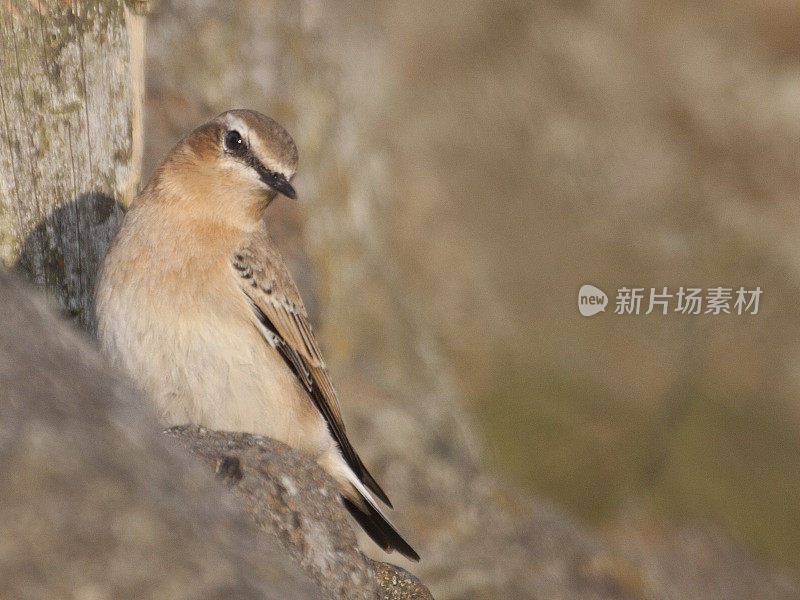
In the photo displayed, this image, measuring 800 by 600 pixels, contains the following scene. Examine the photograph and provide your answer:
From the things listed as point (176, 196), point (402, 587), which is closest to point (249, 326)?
point (176, 196)

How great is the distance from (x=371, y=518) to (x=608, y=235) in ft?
36.0

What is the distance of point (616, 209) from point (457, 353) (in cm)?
369

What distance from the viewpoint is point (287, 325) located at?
6785 mm

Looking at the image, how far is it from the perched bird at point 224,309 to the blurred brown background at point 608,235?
837cm

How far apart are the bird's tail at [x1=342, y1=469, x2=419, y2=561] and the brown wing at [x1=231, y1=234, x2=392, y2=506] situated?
0.09 meters

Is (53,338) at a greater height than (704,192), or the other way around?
(704,192)

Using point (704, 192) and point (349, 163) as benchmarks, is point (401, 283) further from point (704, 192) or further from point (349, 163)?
point (704, 192)

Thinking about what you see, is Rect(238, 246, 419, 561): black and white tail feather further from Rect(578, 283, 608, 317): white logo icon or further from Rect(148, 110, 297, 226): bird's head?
Rect(578, 283, 608, 317): white logo icon

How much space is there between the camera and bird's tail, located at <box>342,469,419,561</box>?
651 cm

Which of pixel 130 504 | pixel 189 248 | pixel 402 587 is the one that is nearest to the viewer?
pixel 130 504

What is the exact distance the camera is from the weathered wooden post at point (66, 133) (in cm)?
651

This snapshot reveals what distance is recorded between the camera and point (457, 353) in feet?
55.4

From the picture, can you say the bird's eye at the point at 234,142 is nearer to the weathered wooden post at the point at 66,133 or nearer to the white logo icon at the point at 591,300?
the weathered wooden post at the point at 66,133
